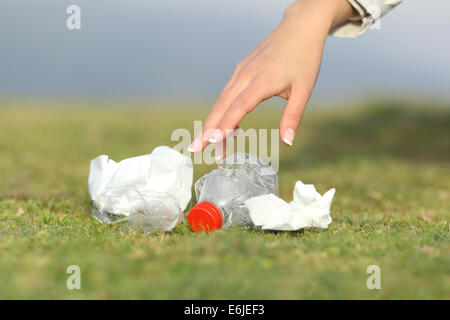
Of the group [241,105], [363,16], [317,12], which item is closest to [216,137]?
[241,105]

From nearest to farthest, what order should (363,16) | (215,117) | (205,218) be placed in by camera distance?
(205,218) < (215,117) < (363,16)

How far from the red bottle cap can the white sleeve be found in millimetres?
2115

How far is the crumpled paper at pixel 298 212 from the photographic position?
3283 mm

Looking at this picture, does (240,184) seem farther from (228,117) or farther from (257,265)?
(257,265)

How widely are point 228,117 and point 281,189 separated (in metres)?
2.44

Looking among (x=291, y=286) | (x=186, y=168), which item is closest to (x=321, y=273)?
(x=291, y=286)

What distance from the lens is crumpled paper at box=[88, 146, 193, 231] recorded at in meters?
3.46

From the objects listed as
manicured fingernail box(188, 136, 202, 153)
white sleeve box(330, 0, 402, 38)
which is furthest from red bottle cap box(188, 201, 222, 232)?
white sleeve box(330, 0, 402, 38)

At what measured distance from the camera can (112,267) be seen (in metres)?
2.42

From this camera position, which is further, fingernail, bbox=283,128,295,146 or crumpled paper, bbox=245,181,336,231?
fingernail, bbox=283,128,295,146

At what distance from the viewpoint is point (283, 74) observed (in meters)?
3.46

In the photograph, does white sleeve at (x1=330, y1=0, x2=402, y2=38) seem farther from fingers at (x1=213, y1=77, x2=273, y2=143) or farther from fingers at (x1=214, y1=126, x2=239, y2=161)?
fingers at (x1=214, y1=126, x2=239, y2=161)

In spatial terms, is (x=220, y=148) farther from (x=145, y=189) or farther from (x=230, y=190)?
(x=145, y=189)

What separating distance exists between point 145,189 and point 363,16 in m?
2.39
